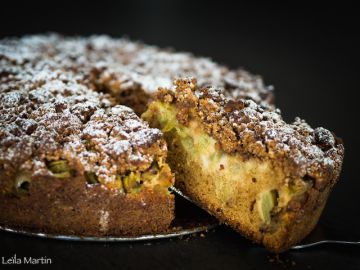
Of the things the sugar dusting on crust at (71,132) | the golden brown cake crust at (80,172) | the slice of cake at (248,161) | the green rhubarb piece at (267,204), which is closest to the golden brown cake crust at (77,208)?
the golden brown cake crust at (80,172)

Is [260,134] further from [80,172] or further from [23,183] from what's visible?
→ [23,183]

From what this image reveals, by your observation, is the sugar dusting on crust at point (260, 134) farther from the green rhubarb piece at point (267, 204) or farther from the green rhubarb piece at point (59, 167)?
the green rhubarb piece at point (59, 167)

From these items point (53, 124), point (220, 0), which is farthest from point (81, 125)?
point (220, 0)

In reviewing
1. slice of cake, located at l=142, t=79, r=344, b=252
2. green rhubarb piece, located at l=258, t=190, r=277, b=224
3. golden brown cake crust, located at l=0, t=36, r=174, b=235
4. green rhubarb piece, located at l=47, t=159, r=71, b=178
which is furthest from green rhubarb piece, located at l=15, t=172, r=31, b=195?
green rhubarb piece, located at l=258, t=190, r=277, b=224

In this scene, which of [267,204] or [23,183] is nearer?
[23,183]

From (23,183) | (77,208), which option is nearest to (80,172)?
(77,208)

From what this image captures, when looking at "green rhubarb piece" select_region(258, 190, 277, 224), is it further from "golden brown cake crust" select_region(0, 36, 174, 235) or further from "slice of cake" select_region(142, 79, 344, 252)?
"golden brown cake crust" select_region(0, 36, 174, 235)

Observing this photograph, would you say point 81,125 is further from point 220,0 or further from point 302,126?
point 220,0
